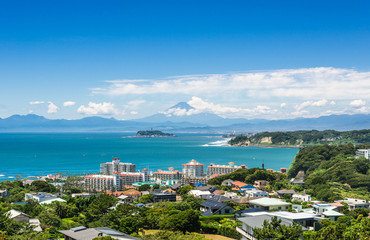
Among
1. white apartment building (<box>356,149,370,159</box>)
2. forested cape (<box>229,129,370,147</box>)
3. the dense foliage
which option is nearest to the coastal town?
the dense foliage

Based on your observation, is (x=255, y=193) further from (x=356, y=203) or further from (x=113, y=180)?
(x=113, y=180)

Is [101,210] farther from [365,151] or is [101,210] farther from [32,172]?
[32,172]

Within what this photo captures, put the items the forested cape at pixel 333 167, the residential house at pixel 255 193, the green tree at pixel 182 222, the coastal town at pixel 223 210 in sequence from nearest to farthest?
the coastal town at pixel 223 210 → the green tree at pixel 182 222 → the residential house at pixel 255 193 → the forested cape at pixel 333 167

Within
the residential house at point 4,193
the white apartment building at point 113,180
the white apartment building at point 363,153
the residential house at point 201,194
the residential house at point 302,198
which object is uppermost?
the white apartment building at point 363,153

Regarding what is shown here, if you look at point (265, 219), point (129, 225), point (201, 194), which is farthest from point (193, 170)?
point (265, 219)

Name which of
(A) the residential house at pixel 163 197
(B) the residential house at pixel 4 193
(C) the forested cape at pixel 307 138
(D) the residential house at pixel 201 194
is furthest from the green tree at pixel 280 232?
(C) the forested cape at pixel 307 138

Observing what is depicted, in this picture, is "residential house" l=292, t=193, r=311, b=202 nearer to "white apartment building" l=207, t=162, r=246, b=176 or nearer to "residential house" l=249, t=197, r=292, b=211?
"residential house" l=249, t=197, r=292, b=211

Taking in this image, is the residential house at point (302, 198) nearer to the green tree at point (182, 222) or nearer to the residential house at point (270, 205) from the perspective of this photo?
the residential house at point (270, 205)

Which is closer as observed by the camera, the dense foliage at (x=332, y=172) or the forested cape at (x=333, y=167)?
the dense foliage at (x=332, y=172)
